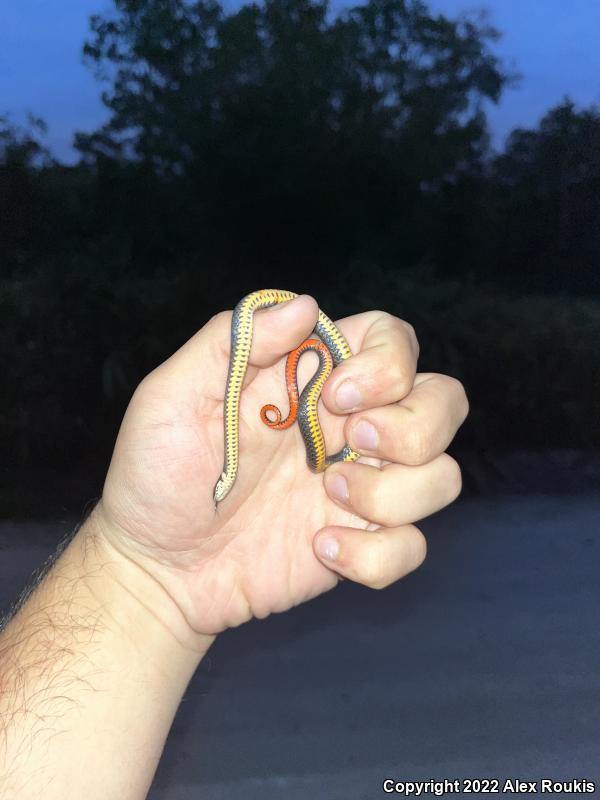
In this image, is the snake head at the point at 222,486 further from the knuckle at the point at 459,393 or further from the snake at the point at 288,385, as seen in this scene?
the knuckle at the point at 459,393

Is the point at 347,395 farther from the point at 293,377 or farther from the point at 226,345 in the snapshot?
the point at 226,345

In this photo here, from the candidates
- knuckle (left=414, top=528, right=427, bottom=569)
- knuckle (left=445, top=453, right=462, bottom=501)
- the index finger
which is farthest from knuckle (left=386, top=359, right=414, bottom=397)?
knuckle (left=414, top=528, right=427, bottom=569)

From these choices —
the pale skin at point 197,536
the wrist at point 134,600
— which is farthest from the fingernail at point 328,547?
the wrist at point 134,600

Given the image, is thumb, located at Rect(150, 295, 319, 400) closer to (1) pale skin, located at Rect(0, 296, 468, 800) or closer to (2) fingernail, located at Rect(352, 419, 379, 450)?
(1) pale skin, located at Rect(0, 296, 468, 800)

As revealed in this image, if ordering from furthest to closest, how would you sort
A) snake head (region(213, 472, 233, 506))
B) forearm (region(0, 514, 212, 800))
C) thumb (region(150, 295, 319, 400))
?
snake head (region(213, 472, 233, 506)), thumb (region(150, 295, 319, 400)), forearm (region(0, 514, 212, 800))

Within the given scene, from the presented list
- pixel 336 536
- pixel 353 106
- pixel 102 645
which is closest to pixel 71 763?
pixel 102 645
